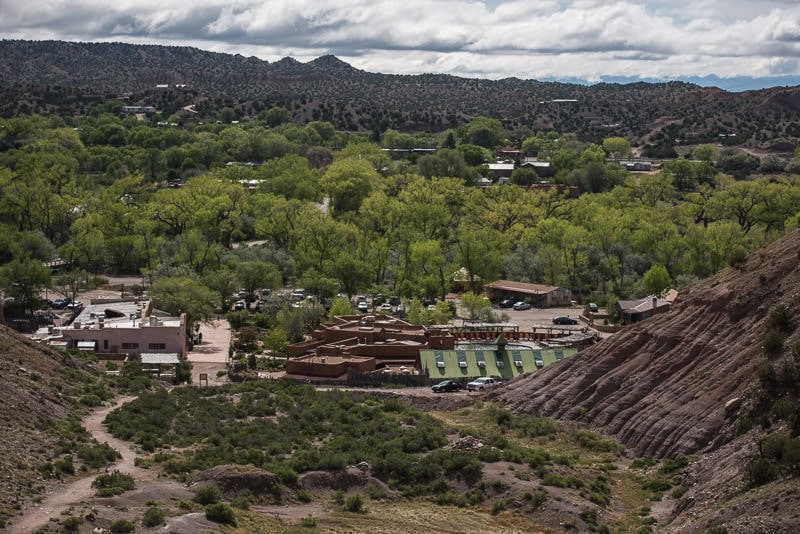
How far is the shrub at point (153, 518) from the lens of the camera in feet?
125

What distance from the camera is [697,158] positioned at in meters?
186

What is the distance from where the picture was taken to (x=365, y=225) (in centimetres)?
12000

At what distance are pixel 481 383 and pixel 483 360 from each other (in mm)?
3746

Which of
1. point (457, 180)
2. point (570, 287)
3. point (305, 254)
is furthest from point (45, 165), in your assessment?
point (570, 287)

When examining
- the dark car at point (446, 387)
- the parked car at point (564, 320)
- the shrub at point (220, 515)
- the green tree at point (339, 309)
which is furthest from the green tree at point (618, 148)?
the shrub at point (220, 515)

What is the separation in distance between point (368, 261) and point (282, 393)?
43.1 metres

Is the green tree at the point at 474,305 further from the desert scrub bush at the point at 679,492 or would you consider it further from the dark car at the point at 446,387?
the desert scrub bush at the point at 679,492

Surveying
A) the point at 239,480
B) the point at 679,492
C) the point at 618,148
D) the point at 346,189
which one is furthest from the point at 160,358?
the point at 618,148

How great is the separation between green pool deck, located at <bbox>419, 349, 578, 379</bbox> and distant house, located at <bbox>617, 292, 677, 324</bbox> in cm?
1355

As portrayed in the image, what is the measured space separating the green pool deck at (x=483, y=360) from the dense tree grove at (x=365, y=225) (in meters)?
18.2

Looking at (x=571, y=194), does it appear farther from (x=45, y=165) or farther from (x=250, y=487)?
(x=250, y=487)

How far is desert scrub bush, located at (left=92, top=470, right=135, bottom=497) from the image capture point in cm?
4097

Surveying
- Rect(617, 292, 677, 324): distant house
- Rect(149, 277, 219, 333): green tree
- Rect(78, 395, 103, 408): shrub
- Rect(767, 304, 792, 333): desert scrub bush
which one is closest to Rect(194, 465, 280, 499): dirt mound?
Rect(78, 395, 103, 408): shrub

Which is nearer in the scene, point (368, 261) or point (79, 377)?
point (79, 377)
